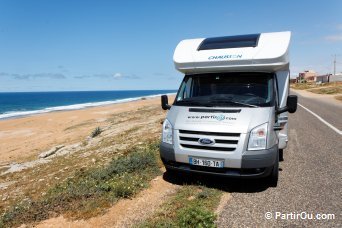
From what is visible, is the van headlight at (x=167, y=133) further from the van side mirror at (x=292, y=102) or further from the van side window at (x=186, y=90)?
the van side mirror at (x=292, y=102)

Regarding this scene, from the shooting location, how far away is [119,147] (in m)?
11.2

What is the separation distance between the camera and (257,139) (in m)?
5.55

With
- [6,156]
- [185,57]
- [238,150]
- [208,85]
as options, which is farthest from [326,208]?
[6,156]

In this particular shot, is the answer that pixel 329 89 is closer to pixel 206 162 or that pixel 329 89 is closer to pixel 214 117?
pixel 214 117

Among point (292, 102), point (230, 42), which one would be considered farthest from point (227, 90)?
point (292, 102)

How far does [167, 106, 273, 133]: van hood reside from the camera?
559cm

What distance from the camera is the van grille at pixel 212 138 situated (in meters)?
5.55

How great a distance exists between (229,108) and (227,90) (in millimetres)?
845

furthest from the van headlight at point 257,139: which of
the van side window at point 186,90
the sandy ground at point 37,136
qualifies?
the sandy ground at point 37,136

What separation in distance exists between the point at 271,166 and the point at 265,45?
2.57m

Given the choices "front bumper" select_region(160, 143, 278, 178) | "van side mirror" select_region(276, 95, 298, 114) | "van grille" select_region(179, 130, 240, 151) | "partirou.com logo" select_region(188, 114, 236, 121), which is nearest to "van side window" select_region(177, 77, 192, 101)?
"partirou.com logo" select_region(188, 114, 236, 121)

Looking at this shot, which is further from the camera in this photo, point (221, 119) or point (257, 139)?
point (221, 119)

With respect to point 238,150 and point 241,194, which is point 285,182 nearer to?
point 241,194

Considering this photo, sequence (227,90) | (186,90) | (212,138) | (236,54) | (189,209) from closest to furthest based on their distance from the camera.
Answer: (189,209) < (212,138) < (236,54) < (227,90) < (186,90)
